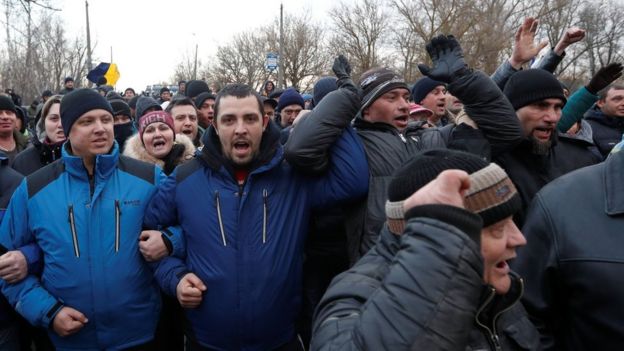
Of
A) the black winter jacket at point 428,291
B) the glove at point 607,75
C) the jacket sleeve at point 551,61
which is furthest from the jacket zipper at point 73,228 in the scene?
the glove at point 607,75

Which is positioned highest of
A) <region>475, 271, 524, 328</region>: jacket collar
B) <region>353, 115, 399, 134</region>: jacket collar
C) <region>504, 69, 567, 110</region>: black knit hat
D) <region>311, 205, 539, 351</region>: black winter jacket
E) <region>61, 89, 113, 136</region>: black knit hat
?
<region>504, 69, 567, 110</region>: black knit hat

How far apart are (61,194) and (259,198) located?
1.22 meters

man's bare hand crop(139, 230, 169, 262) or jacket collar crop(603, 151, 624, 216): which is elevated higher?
jacket collar crop(603, 151, 624, 216)

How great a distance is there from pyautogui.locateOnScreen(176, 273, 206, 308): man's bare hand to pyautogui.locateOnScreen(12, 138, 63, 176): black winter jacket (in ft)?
7.89

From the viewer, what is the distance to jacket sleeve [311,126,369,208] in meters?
2.76

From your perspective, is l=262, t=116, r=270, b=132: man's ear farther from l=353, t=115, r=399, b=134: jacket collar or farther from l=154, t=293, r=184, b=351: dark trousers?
l=154, t=293, r=184, b=351: dark trousers

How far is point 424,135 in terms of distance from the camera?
10.9 feet

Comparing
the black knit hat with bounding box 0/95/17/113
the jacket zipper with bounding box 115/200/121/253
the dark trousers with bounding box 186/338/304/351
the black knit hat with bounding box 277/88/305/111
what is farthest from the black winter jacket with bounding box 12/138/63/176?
the black knit hat with bounding box 277/88/305/111

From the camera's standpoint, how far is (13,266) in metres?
2.90

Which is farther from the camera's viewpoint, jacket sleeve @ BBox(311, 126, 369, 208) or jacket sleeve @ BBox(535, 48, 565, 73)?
jacket sleeve @ BBox(535, 48, 565, 73)

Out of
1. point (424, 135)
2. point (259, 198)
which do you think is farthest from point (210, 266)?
point (424, 135)

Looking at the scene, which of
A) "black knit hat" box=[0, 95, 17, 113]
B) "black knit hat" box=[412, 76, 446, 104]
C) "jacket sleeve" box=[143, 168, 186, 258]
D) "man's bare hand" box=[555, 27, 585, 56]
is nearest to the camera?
"jacket sleeve" box=[143, 168, 186, 258]

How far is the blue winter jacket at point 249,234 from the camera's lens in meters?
2.75

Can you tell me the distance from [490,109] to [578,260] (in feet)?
4.66
